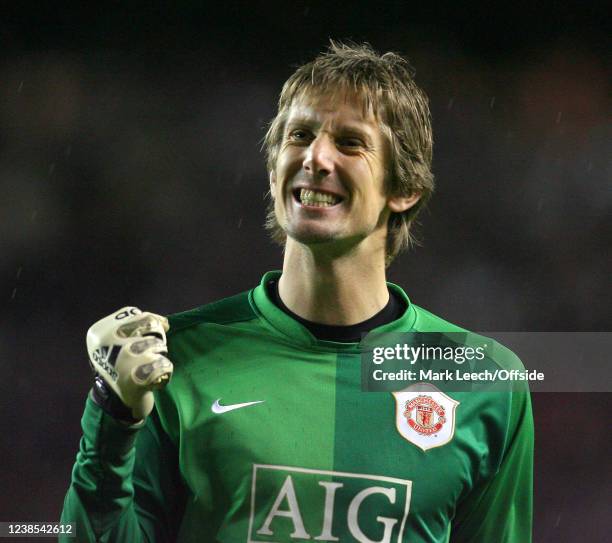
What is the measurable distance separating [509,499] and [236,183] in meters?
2.85

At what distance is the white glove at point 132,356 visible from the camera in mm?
2678

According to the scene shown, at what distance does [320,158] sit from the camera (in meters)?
3.24

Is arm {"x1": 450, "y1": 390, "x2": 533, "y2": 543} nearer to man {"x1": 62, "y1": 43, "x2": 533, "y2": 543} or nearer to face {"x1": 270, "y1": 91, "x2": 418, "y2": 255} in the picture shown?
man {"x1": 62, "y1": 43, "x2": 533, "y2": 543}

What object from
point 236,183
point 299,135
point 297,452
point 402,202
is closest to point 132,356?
point 297,452

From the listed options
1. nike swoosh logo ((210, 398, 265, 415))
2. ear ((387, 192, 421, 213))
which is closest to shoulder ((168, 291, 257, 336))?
nike swoosh logo ((210, 398, 265, 415))

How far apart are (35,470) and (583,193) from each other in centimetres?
366

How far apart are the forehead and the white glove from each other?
0.97m

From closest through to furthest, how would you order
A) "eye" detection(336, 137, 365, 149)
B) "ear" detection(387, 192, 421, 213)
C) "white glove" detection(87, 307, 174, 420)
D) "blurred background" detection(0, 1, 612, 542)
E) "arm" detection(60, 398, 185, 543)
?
"white glove" detection(87, 307, 174, 420) < "arm" detection(60, 398, 185, 543) < "eye" detection(336, 137, 365, 149) < "ear" detection(387, 192, 421, 213) < "blurred background" detection(0, 1, 612, 542)

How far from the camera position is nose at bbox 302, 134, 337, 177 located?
10.6ft

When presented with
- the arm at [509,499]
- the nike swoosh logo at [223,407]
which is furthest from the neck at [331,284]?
the arm at [509,499]

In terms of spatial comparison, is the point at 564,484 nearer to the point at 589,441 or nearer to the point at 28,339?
the point at 589,441

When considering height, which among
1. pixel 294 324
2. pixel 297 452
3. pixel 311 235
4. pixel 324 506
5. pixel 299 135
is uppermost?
pixel 299 135

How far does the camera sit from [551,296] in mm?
6012

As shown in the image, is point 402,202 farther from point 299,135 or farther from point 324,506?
point 324,506
